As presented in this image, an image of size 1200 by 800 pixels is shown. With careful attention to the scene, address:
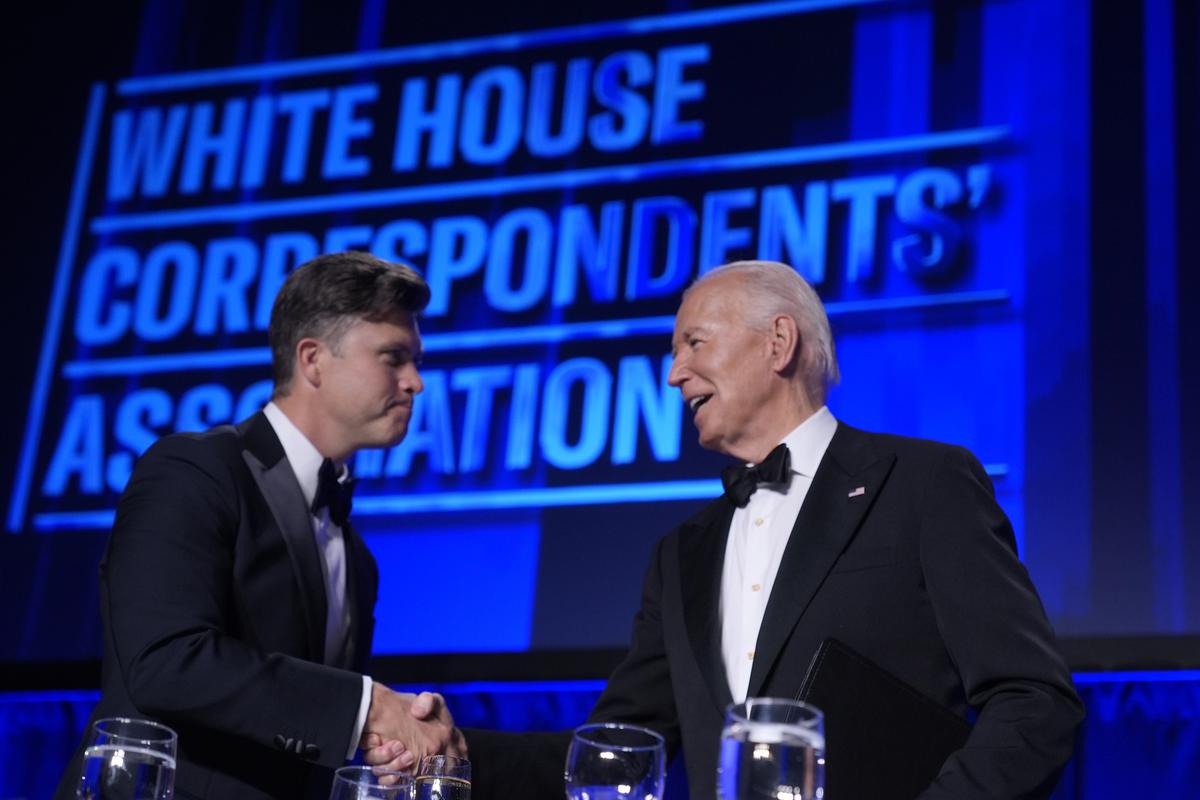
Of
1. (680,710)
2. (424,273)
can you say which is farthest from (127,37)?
(680,710)

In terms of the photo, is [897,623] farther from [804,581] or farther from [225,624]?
[225,624]

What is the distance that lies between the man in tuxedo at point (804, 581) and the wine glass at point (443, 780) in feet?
2.16

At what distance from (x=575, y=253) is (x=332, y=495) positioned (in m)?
1.49

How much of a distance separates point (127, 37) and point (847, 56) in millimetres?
2640

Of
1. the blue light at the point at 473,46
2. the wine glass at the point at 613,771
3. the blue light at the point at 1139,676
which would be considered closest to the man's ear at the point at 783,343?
the blue light at the point at 1139,676

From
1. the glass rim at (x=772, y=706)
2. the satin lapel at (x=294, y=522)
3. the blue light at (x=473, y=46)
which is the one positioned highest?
the blue light at (x=473, y=46)

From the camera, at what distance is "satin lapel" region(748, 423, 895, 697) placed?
8.27 ft

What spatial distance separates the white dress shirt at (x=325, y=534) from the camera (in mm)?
3100

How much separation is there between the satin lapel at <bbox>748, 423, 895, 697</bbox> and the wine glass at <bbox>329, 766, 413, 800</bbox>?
858 millimetres

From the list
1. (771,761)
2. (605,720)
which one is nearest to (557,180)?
(605,720)

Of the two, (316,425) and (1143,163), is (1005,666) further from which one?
(1143,163)

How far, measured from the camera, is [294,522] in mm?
2988

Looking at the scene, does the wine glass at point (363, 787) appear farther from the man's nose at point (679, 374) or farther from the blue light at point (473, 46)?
the blue light at point (473, 46)

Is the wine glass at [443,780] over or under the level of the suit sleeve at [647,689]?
under
